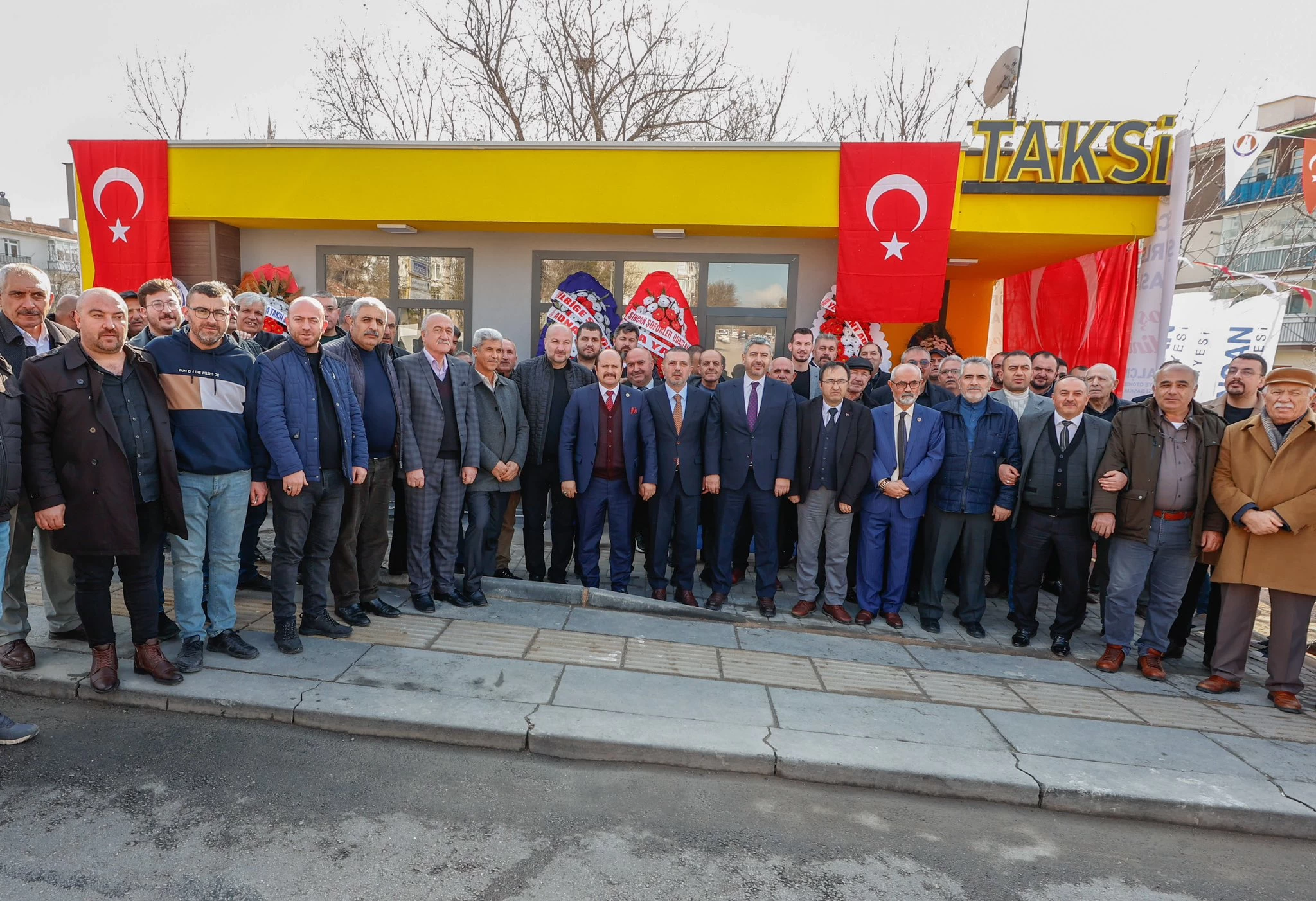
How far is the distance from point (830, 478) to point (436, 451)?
9.87 feet

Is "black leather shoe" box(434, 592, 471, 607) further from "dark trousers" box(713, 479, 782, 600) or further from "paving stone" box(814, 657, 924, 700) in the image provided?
"paving stone" box(814, 657, 924, 700)

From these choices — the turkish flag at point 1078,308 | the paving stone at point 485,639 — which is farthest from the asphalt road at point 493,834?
the turkish flag at point 1078,308

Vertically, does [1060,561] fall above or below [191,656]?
above

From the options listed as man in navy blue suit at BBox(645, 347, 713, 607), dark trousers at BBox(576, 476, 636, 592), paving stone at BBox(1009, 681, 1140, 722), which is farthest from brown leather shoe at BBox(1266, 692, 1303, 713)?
dark trousers at BBox(576, 476, 636, 592)

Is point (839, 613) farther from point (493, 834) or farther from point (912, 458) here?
point (493, 834)

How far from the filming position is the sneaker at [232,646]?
423cm

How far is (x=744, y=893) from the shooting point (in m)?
2.66

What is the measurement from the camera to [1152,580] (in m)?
5.25

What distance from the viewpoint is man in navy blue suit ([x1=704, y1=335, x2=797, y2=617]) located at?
578cm

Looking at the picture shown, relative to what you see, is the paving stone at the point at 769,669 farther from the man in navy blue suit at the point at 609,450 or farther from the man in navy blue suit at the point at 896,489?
the man in navy blue suit at the point at 609,450

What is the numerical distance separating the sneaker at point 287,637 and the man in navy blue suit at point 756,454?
3.03 metres

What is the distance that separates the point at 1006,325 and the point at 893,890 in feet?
34.0

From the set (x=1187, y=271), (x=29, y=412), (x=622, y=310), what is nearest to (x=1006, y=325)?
(x=622, y=310)

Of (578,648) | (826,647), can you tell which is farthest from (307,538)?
(826,647)
